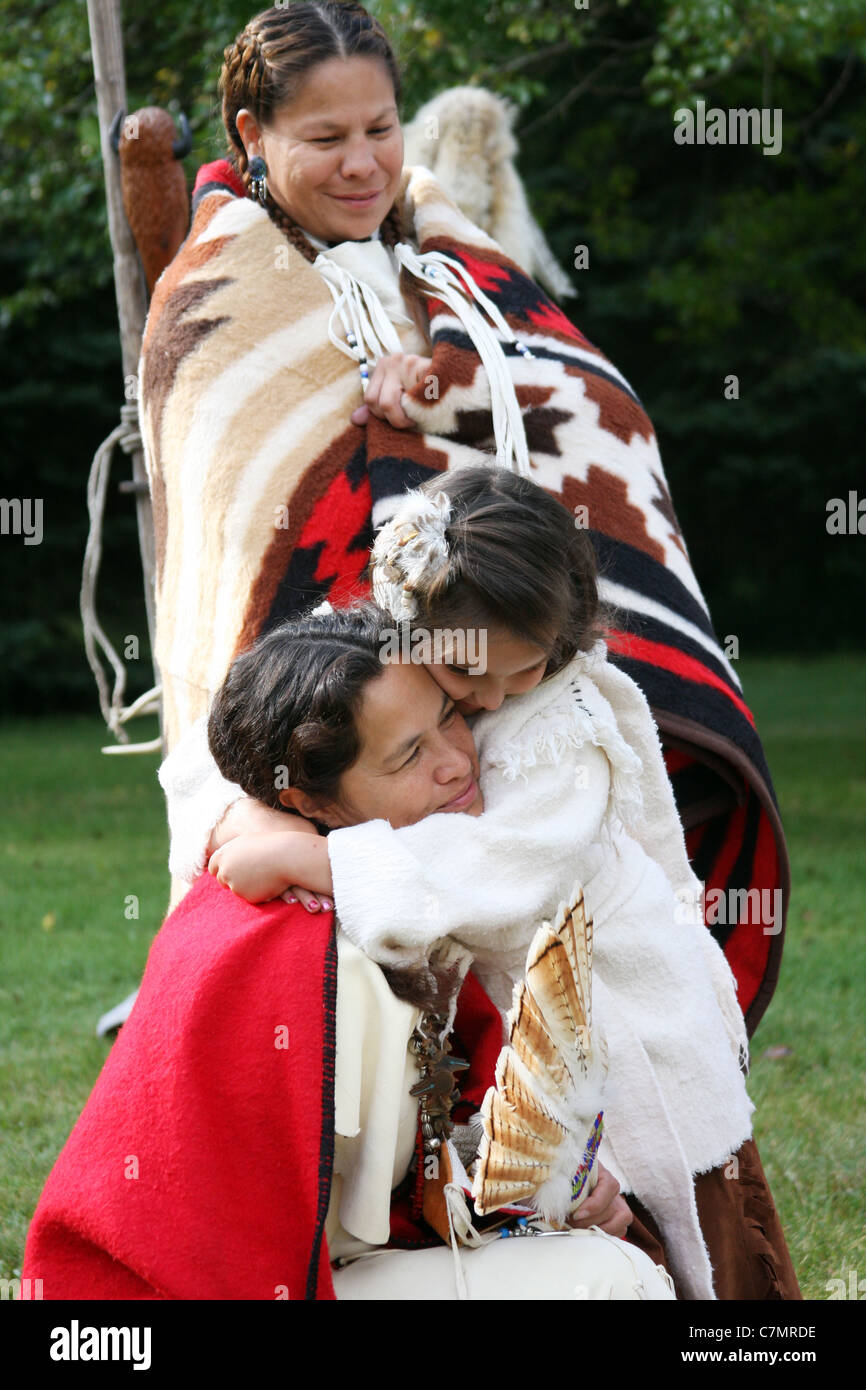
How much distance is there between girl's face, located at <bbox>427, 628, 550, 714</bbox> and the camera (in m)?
2.03

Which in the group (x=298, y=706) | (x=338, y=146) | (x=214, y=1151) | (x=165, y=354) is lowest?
(x=214, y=1151)

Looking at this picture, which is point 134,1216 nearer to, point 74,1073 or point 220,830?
point 220,830

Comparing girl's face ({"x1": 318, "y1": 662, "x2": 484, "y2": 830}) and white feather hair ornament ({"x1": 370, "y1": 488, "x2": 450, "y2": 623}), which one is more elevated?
white feather hair ornament ({"x1": 370, "y1": 488, "x2": 450, "y2": 623})

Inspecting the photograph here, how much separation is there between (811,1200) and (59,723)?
11.8m

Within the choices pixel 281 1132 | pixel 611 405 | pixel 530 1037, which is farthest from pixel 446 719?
pixel 611 405

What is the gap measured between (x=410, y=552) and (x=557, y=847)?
432 mm

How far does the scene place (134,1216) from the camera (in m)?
1.72

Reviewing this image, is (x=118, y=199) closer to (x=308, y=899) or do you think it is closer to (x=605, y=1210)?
(x=308, y=899)

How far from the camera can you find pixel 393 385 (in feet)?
8.68

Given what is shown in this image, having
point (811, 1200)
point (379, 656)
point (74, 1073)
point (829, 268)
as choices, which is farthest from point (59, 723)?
point (379, 656)

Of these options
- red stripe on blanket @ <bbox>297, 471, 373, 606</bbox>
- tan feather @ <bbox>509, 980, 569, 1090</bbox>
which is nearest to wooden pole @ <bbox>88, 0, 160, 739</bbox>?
red stripe on blanket @ <bbox>297, 471, 373, 606</bbox>
